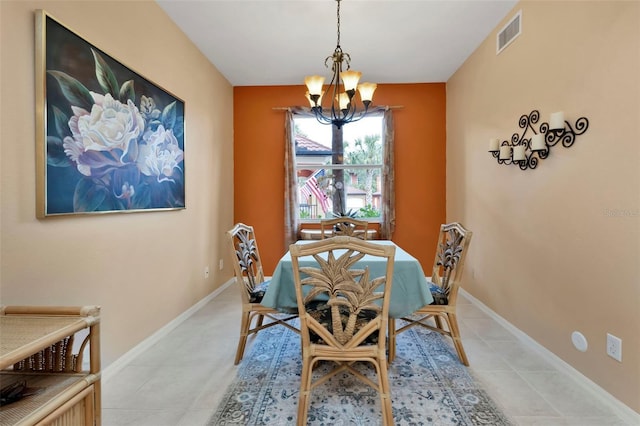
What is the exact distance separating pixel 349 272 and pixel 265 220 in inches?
113

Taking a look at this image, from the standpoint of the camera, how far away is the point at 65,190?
5.24ft

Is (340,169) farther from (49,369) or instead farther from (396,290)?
(49,369)

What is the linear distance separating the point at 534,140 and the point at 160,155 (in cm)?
283

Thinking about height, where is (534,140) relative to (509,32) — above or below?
below

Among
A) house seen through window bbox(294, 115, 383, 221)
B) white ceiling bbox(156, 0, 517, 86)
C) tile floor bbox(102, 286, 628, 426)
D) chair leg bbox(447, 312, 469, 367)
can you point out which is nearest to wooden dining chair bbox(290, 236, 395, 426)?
tile floor bbox(102, 286, 628, 426)

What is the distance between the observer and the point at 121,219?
6.69 feet

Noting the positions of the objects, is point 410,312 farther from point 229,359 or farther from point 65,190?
point 65,190

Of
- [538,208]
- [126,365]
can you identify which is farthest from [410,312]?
[126,365]

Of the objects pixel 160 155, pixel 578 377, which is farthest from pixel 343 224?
pixel 578 377

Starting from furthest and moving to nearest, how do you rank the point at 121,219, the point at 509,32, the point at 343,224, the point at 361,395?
the point at 343,224
the point at 509,32
the point at 121,219
the point at 361,395

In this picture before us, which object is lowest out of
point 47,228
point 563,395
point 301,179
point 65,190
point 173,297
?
point 563,395

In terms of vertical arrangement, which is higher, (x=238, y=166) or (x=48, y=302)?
(x=238, y=166)

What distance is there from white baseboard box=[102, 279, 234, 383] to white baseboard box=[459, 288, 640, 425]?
2898 mm

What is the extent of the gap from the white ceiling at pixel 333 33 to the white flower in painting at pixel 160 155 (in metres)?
1.06
